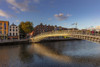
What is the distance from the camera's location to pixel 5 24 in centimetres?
4500

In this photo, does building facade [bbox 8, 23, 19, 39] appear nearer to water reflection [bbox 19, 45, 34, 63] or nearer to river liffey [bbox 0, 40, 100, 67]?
river liffey [bbox 0, 40, 100, 67]

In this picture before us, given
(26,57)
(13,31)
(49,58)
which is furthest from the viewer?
(13,31)

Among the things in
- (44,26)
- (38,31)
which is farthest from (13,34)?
(44,26)

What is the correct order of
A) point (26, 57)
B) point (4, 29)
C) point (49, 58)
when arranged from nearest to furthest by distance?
point (49, 58) → point (26, 57) → point (4, 29)

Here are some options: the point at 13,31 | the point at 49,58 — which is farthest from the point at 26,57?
the point at 13,31

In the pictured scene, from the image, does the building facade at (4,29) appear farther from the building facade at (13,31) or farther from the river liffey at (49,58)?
the river liffey at (49,58)

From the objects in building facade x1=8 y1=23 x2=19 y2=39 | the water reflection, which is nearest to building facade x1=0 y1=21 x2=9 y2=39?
building facade x1=8 y1=23 x2=19 y2=39

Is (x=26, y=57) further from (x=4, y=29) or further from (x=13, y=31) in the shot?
(x=13, y=31)

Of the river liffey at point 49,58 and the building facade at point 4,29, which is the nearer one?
the river liffey at point 49,58

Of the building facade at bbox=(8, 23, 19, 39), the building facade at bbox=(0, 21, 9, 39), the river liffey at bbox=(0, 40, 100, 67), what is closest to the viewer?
the river liffey at bbox=(0, 40, 100, 67)

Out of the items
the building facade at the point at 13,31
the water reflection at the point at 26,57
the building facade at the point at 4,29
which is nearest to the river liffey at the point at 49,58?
the water reflection at the point at 26,57

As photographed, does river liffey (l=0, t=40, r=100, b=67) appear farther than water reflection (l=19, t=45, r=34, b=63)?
No

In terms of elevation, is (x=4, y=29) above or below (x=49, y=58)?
above

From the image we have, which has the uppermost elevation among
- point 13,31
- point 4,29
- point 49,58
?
point 4,29
